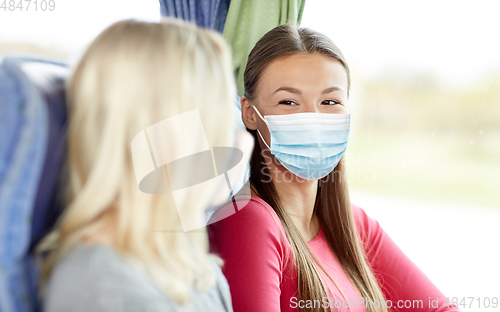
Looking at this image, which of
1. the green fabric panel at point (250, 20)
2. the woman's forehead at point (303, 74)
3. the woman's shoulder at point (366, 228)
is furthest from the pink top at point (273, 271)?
the green fabric panel at point (250, 20)

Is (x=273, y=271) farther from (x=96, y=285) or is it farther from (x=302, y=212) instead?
(x=96, y=285)

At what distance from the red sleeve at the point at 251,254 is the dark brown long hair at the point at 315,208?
87 mm

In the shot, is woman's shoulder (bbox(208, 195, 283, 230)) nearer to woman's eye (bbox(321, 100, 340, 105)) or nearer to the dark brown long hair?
the dark brown long hair

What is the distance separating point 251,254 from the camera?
0.95 m

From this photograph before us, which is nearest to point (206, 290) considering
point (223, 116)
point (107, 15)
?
point (223, 116)

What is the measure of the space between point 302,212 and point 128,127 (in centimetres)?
81

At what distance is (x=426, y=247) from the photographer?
2.22 m

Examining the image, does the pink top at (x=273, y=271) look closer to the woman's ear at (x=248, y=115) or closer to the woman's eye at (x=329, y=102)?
the woman's ear at (x=248, y=115)

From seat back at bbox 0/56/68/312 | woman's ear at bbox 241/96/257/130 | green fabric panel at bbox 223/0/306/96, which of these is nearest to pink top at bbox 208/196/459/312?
woman's ear at bbox 241/96/257/130

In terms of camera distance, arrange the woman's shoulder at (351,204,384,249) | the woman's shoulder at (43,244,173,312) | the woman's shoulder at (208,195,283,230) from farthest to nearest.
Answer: the woman's shoulder at (351,204,384,249) → the woman's shoulder at (208,195,283,230) → the woman's shoulder at (43,244,173,312)

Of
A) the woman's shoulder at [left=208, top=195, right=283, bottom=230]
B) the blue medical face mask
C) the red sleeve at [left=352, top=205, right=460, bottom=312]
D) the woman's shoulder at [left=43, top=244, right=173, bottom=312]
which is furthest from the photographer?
the red sleeve at [left=352, top=205, right=460, bottom=312]

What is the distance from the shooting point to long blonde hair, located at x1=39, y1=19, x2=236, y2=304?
23.4 inches

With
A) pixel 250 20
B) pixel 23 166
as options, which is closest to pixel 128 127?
pixel 23 166

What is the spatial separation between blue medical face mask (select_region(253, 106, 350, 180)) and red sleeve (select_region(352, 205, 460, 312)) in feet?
1.36
